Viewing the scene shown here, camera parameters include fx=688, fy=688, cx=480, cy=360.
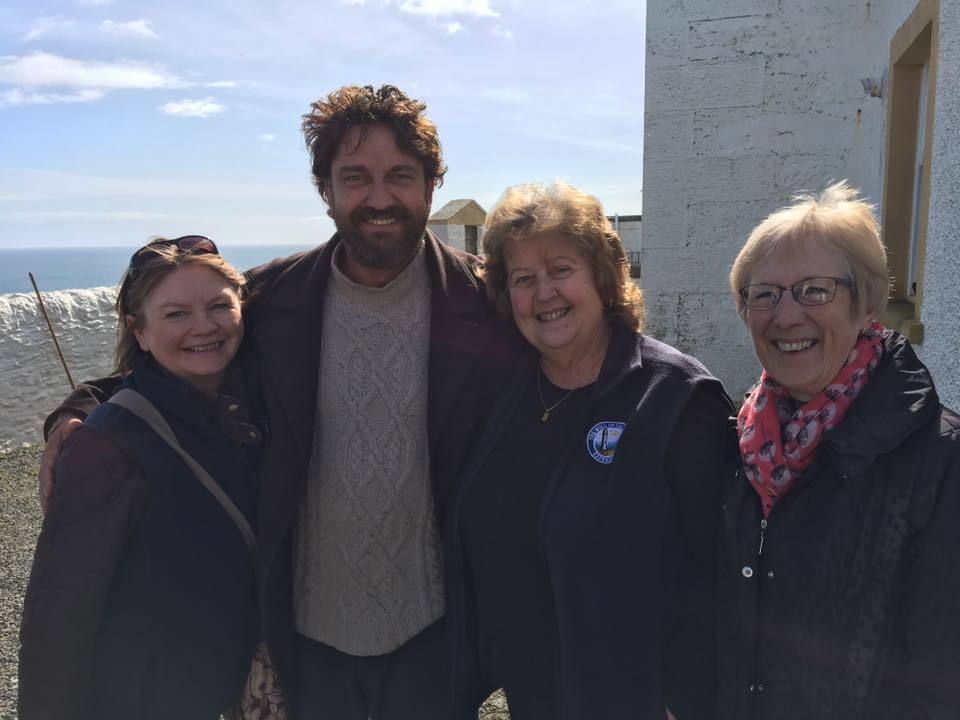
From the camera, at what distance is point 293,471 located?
6.60 feet

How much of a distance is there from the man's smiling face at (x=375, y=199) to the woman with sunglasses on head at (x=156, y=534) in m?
0.40

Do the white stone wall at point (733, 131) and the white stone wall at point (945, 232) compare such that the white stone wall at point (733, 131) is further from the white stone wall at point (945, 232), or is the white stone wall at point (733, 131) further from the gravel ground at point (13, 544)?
the gravel ground at point (13, 544)

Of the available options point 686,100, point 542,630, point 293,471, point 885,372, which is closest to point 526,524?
point 542,630

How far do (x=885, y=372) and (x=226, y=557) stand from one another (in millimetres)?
1713

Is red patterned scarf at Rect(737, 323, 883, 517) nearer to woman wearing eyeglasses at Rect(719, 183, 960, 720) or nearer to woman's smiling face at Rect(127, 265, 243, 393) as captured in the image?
woman wearing eyeglasses at Rect(719, 183, 960, 720)

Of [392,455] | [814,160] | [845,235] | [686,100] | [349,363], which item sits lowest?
[392,455]

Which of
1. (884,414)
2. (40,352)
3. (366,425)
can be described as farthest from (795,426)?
(40,352)

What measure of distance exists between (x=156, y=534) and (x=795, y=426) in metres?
1.60

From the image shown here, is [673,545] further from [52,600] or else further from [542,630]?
[52,600]

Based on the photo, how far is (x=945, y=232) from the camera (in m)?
2.68

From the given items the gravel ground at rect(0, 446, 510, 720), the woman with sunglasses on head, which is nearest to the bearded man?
the woman with sunglasses on head

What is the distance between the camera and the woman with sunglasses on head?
1746 mm

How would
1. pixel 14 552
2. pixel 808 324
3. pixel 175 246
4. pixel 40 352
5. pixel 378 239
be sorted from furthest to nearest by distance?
pixel 40 352
pixel 14 552
pixel 378 239
pixel 175 246
pixel 808 324

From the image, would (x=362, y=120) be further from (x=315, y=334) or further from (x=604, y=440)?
(x=604, y=440)
